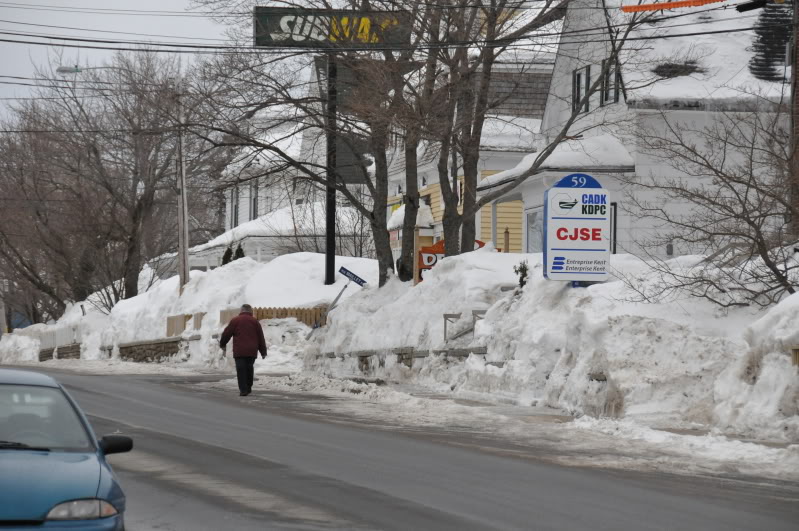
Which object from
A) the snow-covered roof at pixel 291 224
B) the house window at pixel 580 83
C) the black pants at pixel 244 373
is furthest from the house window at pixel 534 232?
the snow-covered roof at pixel 291 224

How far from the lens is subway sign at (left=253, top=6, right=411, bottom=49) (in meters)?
29.7

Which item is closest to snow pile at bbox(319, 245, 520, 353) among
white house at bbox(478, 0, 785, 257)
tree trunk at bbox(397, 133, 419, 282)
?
tree trunk at bbox(397, 133, 419, 282)

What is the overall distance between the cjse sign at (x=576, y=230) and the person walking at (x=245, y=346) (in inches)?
222

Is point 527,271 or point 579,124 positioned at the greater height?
point 579,124

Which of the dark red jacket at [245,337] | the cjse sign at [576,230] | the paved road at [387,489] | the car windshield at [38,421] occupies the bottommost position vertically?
the paved road at [387,489]

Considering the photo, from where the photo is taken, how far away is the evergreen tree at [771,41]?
32781mm

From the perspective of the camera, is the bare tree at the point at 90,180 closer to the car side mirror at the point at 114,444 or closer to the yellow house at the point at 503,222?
the yellow house at the point at 503,222

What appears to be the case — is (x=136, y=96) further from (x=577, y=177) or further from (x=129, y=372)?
(x=577, y=177)

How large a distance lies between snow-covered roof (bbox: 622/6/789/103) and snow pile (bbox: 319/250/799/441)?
27.2ft

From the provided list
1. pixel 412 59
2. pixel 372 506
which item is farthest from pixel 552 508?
pixel 412 59

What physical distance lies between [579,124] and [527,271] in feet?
42.3

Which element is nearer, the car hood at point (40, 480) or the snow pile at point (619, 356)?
the car hood at point (40, 480)

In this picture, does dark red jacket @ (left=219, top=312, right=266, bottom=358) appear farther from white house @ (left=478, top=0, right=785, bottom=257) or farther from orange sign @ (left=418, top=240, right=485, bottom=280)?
white house @ (left=478, top=0, right=785, bottom=257)

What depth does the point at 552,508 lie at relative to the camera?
32.3 ft
